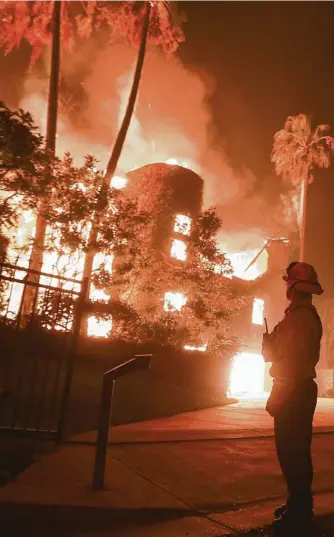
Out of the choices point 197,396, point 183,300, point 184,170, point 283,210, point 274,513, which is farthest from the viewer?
point 283,210

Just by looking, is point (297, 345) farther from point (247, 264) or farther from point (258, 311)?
point (247, 264)

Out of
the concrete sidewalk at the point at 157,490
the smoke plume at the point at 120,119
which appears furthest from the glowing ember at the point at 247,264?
the concrete sidewalk at the point at 157,490

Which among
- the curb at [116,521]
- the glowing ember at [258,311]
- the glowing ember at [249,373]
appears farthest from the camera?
the glowing ember at [258,311]

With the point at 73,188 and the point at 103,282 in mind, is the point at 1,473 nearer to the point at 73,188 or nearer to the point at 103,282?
the point at 103,282

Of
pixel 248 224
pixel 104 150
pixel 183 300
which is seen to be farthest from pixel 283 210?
pixel 183 300

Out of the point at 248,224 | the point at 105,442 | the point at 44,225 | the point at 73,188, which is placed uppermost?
the point at 248,224

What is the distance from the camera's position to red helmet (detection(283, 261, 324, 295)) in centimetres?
357

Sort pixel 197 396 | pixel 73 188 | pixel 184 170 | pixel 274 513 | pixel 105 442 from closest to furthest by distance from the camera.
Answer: pixel 274 513
pixel 105 442
pixel 197 396
pixel 73 188
pixel 184 170

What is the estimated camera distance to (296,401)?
333 cm

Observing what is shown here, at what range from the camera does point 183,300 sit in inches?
502

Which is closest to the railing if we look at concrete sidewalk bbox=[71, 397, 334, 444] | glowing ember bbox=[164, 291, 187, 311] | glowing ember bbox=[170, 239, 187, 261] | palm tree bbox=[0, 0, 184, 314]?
concrete sidewalk bbox=[71, 397, 334, 444]

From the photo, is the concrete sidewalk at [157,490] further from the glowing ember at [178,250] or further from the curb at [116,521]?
the glowing ember at [178,250]

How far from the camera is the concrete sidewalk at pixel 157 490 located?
3.03 meters

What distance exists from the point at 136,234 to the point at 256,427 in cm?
608
